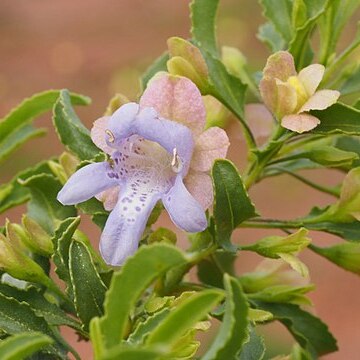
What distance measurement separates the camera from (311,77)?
1.06m

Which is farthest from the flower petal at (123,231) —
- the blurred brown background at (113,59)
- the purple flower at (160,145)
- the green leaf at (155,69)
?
the blurred brown background at (113,59)

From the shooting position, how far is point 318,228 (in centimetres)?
116

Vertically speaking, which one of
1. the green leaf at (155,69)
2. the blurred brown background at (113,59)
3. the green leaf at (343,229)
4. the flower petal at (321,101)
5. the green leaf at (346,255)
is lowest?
the blurred brown background at (113,59)

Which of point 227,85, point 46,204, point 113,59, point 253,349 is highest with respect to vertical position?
point 227,85

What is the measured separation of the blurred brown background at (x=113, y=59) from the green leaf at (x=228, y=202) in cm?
352

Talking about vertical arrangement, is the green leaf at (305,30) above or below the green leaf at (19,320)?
above

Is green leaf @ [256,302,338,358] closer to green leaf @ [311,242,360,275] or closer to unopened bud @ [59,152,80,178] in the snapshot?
green leaf @ [311,242,360,275]

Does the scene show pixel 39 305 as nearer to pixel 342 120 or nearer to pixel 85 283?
pixel 85 283

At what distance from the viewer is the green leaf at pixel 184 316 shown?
777 mm

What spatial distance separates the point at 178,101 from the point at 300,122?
14 cm

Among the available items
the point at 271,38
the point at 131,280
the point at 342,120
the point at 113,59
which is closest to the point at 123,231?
the point at 131,280

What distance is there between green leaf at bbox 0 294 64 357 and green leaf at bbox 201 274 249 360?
10.8 inches

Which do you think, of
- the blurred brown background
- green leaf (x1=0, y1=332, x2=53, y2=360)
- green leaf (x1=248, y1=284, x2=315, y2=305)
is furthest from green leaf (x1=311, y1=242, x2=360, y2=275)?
the blurred brown background

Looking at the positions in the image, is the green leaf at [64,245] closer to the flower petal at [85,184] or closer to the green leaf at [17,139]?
the flower petal at [85,184]
